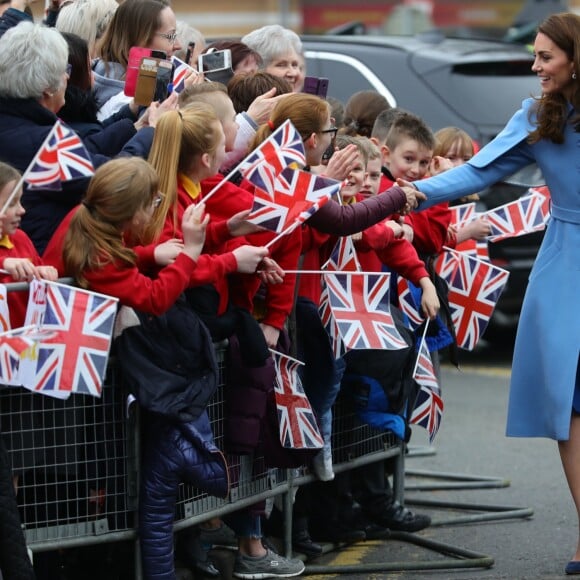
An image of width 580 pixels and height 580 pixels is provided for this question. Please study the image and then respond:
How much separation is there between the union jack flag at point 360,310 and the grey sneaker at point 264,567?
84cm

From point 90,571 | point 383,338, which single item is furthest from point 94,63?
point 90,571

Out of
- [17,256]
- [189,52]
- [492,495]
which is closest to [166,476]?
[17,256]

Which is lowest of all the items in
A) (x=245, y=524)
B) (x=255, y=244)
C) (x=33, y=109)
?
(x=245, y=524)

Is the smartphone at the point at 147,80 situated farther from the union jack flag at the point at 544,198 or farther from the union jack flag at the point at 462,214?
the union jack flag at the point at 544,198

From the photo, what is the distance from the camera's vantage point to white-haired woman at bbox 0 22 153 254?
518 centimetres

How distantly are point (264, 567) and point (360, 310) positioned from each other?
1.03m

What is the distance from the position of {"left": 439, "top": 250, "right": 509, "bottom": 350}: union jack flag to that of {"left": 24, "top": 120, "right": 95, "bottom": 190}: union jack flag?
2.51m

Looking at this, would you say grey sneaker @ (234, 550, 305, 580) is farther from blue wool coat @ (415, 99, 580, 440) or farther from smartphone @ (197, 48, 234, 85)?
smartphone @ (197, 48, 234, 85)

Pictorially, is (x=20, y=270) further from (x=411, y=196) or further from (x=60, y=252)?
(x=411, y=196)

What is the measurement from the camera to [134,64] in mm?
5809

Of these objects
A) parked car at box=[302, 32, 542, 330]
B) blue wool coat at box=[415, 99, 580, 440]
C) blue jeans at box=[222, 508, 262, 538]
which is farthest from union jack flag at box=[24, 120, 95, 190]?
parked car at box=[302, 32, 542, 330]

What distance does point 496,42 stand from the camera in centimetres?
1189

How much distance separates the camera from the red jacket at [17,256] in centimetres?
473

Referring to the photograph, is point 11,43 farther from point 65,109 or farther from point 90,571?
point 90,571
